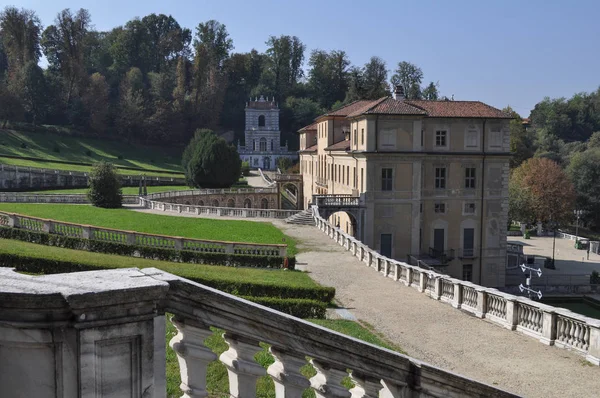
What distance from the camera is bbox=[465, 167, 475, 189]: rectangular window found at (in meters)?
46.0

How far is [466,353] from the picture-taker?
13047 millimetres

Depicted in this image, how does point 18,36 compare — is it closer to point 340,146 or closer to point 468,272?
point 340,146

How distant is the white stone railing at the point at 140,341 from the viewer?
3.66m

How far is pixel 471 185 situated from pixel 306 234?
15672mm

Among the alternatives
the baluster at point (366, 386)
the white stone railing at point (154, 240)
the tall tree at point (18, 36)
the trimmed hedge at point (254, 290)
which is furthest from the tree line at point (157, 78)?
→ the baluster at point (366, 386)

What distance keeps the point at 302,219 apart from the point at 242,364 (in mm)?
39869

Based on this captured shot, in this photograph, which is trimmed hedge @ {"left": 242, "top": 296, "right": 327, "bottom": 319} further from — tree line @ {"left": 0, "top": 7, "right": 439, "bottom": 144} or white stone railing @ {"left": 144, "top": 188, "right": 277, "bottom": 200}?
tree line @ {"left": 0, "top": 7, "right": 439, "bottom": 144}

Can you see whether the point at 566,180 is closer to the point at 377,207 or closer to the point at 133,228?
the point at 377,207

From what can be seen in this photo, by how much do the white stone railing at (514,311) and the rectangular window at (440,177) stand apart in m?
23.1

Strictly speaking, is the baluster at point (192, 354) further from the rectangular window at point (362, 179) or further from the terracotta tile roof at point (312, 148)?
the terracotta tile roof at point (312, 148)

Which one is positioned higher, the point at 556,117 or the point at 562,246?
the point at 556,117

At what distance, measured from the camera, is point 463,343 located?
45.6 ft

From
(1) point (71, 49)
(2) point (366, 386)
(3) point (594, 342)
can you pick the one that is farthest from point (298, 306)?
(1) point (71, 49)

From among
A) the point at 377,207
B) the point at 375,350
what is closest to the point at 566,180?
the point at 377,207
